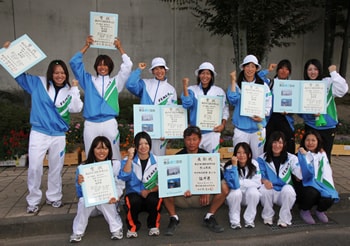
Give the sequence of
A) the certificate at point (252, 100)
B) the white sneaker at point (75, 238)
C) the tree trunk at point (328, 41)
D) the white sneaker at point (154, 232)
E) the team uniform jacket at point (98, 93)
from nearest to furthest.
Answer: the white sneaker at point (75, 238) → the white sneaker at point (154, 232) → the team uniform jacket at point (98, 93) → the certificate at point (252, 100) → the tree trunk at point (328, 41)

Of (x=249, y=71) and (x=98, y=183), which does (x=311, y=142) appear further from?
(x=98, y=183)

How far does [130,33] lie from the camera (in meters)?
11.7

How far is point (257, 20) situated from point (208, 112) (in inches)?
154

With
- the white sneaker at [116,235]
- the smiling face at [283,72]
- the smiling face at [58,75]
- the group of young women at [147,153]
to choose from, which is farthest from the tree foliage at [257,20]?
the white sneaker at [116,235]

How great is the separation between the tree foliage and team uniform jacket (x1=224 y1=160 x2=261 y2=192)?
415 cm

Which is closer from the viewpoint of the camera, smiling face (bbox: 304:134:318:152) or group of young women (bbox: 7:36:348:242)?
group of young women (bbox: 7:36:348:242)

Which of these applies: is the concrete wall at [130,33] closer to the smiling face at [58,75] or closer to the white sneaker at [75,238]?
the smiling face at [58,75]

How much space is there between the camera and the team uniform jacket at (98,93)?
393 centimetres

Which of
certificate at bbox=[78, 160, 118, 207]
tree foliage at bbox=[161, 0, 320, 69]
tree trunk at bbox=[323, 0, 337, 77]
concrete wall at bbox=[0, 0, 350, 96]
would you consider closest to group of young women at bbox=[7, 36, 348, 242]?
certificate at bbox=[78, 160, 118, 207]

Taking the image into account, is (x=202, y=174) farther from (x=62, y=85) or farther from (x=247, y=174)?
(x=62, y=85)

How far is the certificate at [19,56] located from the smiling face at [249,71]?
2551 millimetres

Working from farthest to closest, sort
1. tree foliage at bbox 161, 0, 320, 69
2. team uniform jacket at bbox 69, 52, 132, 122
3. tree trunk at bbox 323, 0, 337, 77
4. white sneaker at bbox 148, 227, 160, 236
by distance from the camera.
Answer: tree trunk at bbox 323, 0, 337, 77
tree foliage at bbox 161, 0, 320, 69
team uniform jacket at bbox 69, 52, 132, 122
white sneaker at bbox 148, 227, 160, 236

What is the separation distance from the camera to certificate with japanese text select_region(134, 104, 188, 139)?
4.14 m

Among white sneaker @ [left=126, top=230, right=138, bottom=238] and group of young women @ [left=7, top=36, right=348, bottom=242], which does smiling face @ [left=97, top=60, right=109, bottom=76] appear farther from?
white sneaker @ [left=126, top=230, right=138, bottom=238]
